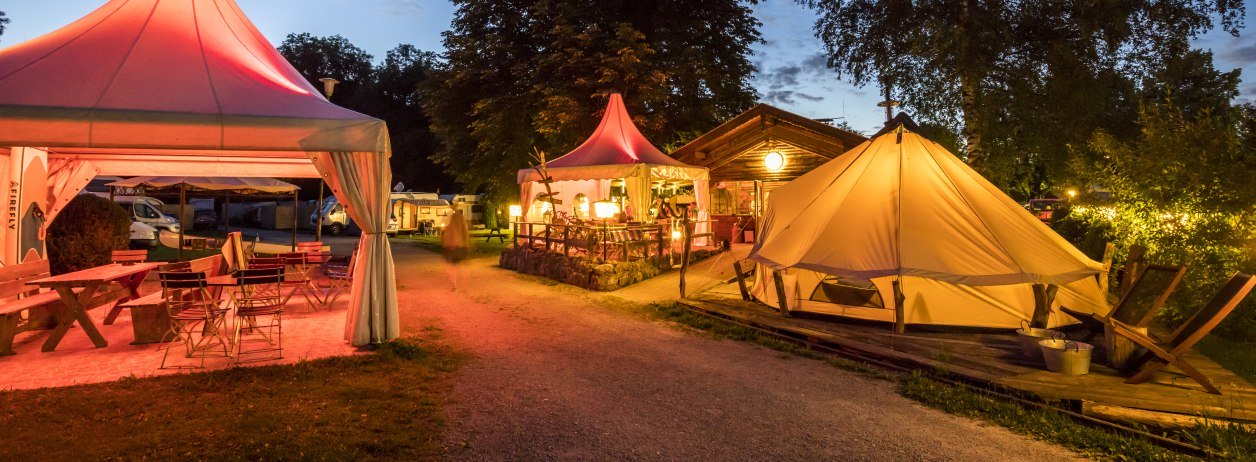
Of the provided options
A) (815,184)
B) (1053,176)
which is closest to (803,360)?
(815,184)

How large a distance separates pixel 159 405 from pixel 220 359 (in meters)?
1.42

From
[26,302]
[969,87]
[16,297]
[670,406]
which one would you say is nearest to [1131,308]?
[670,406]

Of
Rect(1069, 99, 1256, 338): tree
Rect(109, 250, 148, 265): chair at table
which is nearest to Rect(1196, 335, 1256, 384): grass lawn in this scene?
Rect(1069, 99, 1256, 338): tree

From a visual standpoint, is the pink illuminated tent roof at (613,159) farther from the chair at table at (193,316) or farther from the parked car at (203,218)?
the parked car at (203,218)

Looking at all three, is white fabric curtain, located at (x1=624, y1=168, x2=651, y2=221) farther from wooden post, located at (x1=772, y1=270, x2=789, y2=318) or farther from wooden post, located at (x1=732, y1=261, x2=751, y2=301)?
wooden post, located at (x1=772, y1=270, x2=789, y2=318)

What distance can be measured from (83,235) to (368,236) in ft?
25.6

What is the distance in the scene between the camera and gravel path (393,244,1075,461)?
4.18m

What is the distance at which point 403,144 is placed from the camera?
42.6 metres

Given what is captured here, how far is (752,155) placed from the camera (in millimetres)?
18609

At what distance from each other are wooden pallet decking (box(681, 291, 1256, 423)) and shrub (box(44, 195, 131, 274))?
11.1 meters

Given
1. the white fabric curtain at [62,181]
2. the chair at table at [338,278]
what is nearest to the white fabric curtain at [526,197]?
the chair at table at [338,278]

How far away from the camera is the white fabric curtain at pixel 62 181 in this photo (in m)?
8.44

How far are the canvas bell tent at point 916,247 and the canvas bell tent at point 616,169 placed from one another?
21.7ft

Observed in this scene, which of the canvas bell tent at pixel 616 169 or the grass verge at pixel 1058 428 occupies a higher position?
the canvas bell tent at pixel 616 169
